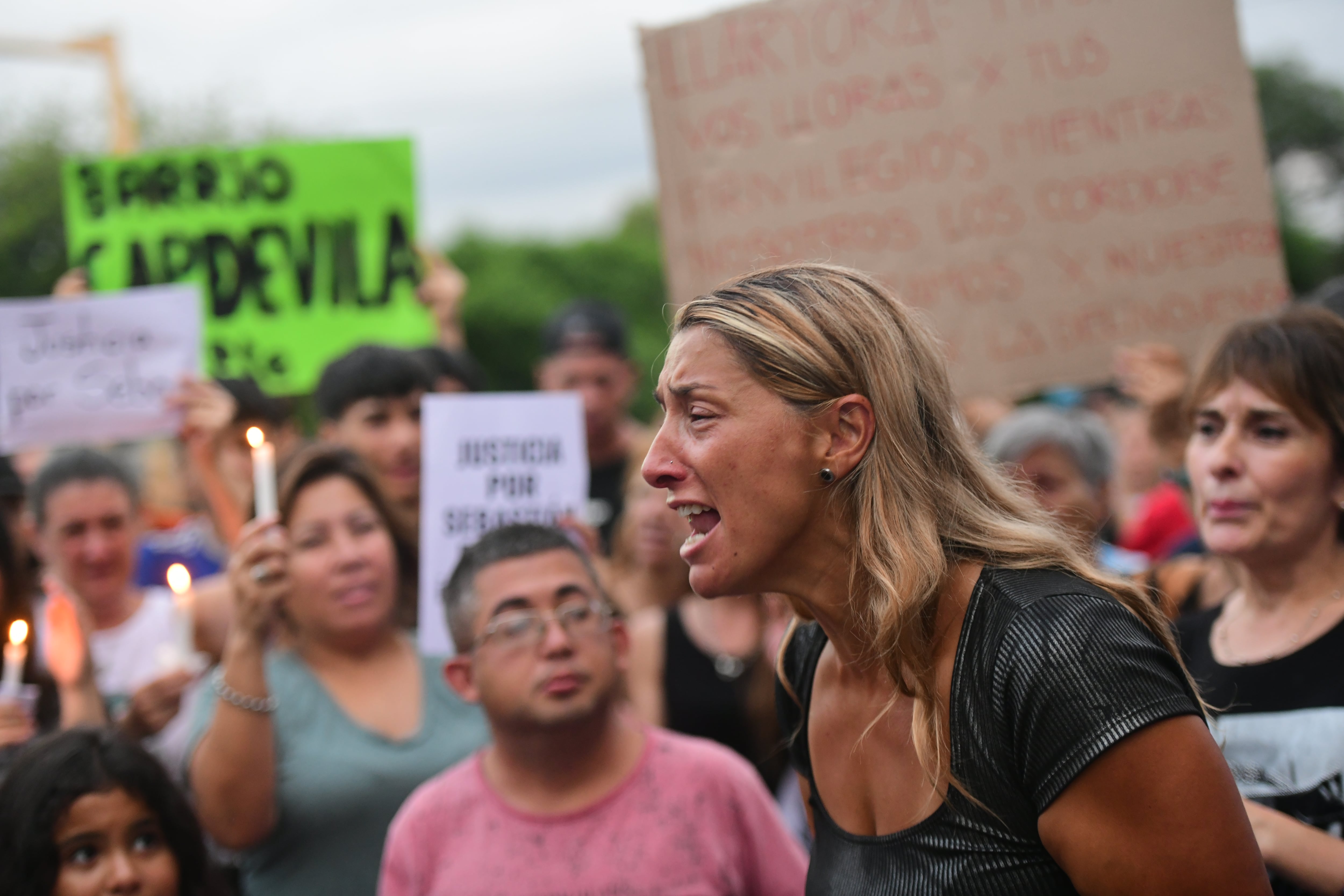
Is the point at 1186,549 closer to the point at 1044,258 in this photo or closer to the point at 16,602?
the point at 1044,258

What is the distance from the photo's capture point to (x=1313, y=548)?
257cm

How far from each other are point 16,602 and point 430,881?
189 cm

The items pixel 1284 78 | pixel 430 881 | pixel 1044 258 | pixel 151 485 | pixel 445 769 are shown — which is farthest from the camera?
pixel 1284 78

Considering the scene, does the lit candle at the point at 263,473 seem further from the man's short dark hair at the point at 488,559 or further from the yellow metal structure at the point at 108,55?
the yellow metal structure at the point at 108,55

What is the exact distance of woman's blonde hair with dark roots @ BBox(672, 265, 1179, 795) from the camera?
1.77 metres

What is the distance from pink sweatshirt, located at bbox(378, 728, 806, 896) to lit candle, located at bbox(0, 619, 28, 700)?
1.06m

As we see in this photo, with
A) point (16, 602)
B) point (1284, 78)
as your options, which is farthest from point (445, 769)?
point (1284, 78)

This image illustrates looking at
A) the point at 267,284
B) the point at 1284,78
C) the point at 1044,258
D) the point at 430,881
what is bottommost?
the point at 430,881

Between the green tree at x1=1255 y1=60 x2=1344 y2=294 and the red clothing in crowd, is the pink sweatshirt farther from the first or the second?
the green tree at x1=1255 y1=60 x2=1344 y2=294

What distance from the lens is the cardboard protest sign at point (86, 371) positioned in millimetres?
4648

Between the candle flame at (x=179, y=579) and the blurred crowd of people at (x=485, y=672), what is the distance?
13 cm

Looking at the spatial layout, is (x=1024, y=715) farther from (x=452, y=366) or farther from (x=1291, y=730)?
(x=452, y=366)

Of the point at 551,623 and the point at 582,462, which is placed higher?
the point at 582,462

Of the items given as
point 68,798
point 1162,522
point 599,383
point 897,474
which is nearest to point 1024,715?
point 897,474
